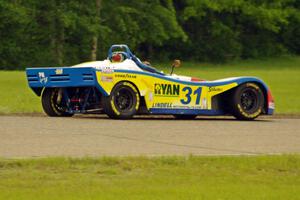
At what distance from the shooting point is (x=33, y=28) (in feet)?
221

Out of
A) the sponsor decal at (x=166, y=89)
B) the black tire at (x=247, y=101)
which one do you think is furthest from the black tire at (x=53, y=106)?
the black tire at (x=247, y=101)

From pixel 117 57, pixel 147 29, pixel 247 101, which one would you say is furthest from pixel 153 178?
pixel 147 29

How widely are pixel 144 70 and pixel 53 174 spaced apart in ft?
28.7

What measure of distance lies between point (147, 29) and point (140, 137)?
190ft

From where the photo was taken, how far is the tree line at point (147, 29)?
65.7 meters

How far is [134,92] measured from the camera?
1941cm

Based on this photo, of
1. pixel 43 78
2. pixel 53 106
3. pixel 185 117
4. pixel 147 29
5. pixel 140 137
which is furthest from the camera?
pixel 147 29

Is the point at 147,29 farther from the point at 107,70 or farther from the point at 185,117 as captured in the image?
the point at 107,70

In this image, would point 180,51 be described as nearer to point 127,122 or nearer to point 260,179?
point 127,122

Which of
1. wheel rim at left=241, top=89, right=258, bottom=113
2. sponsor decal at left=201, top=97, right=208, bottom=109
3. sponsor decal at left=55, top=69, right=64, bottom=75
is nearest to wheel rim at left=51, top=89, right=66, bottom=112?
sponsor decal at left=55, top=69, right=64, bottom=75

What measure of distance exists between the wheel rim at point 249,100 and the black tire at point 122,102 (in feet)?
7.25

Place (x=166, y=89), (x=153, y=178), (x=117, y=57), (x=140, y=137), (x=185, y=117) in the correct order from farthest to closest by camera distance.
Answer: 1. (x=185, y=117)
2. (x=117, y=57)
3. (x=166, y=89)
4. (x=140, y=137)
5. (x=153, y=178)

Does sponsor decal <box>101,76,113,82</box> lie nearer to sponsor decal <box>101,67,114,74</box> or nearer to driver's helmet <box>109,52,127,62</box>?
sponsor decal <box>101,67,114,74</box>

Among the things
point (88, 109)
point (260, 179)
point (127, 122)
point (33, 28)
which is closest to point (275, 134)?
point (127, 122)
